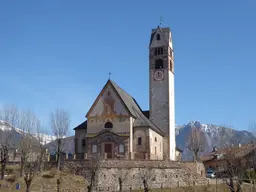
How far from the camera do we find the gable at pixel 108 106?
6812cm

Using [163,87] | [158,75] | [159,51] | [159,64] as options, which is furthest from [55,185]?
[159,51]

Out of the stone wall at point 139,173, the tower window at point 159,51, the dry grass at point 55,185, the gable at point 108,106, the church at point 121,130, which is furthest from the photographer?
the tower window at point 159,51

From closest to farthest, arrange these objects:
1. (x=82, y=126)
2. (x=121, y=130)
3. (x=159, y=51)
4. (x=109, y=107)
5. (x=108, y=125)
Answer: (x=121, y=130)
(x=108, y=125)
(x=109, y=107)
(x=82, y=126)
(x=159, y=51)

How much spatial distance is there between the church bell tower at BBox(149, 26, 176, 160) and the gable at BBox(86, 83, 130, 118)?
1078 centimetres

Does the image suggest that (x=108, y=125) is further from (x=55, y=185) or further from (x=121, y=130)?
(x=55, y=185)

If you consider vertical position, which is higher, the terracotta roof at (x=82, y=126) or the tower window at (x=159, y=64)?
the tower window at (x=159, y=64)

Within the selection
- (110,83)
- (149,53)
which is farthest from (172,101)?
(110,83)

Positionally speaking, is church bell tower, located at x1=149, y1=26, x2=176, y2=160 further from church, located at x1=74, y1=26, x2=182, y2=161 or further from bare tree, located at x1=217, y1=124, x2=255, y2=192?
bare tree, located at x1=217, y1=124, x2=255, y2=192

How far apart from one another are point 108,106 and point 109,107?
Result: 235 millimetres

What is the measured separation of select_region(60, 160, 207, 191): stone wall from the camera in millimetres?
56719

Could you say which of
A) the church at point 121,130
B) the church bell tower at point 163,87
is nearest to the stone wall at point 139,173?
the church at point 121,130

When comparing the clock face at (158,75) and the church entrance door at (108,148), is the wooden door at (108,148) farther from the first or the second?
the clock face at (158,75)

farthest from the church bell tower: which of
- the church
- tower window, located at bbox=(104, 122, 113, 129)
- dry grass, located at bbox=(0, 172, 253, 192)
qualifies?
dry grass, located at bbox=(0, 172, 253, 192)

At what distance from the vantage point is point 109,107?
225 ft
